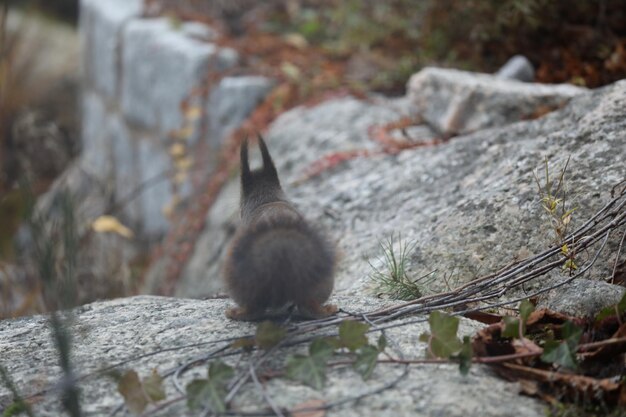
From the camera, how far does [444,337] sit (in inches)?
97.5

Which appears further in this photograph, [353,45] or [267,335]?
[353,45]

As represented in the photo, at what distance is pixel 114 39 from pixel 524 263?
6622mm

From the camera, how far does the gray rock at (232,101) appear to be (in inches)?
276

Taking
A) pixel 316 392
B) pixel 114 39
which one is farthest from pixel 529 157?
pixel 114 39

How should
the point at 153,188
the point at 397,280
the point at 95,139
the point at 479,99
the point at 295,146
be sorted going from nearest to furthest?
the point at 397,280 < the point at 479,99 < the point at 295,146 < the point at 153,188 < the point at 95,139

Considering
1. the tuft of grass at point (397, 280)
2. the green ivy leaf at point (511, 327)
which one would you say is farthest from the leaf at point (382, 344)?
the tuft of grass at point (397, 280)

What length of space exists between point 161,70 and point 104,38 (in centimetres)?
162

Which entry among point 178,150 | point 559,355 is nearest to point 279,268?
point 559,355

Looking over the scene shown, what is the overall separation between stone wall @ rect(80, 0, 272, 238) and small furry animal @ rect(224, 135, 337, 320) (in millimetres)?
3882

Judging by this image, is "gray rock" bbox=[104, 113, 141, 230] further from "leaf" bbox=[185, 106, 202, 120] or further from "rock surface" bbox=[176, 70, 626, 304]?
"rock surface" bbox=[176, 70, 626, 304]

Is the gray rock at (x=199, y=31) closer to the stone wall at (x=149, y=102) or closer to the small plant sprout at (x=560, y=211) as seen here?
the stone wall at (x=149, y=102)

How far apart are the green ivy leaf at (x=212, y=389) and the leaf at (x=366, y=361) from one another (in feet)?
1.24

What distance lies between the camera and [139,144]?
823cm

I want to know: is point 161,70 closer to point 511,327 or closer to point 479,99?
point 479,99
